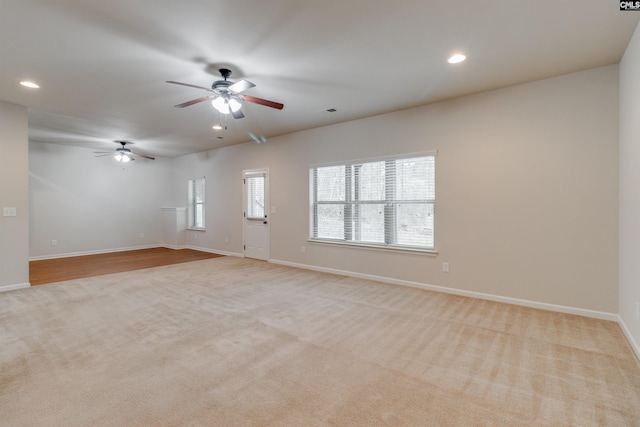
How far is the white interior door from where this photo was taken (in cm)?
675

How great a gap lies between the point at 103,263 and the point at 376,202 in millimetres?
5983

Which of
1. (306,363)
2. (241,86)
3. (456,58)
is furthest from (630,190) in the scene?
(241,86)

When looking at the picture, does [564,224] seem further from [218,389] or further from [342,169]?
[218,389]

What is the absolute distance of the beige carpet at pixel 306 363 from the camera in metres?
1.86

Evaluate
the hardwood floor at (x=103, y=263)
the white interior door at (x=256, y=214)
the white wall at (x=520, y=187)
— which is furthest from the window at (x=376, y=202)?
the hardwood floor at (x=103, y=263)

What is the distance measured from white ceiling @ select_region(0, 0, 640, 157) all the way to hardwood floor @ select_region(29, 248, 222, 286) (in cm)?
290

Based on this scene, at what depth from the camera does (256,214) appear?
23.1ft

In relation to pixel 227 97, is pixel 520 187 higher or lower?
lower

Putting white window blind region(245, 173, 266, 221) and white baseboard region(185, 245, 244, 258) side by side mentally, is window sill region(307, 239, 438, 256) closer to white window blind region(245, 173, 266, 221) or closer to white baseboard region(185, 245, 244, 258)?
white window blind region(245, 173, 266, 221)

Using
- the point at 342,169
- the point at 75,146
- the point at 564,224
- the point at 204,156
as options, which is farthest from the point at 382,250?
the point at 75,146

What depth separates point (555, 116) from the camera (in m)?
Answer: 3.53

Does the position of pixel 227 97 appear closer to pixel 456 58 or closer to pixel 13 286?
pixel 456 58

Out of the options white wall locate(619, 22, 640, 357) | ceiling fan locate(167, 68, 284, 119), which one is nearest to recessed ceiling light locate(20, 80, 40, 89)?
ceiling fan locate(167, 68, 284, 119)

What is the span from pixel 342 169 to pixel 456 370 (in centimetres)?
386
